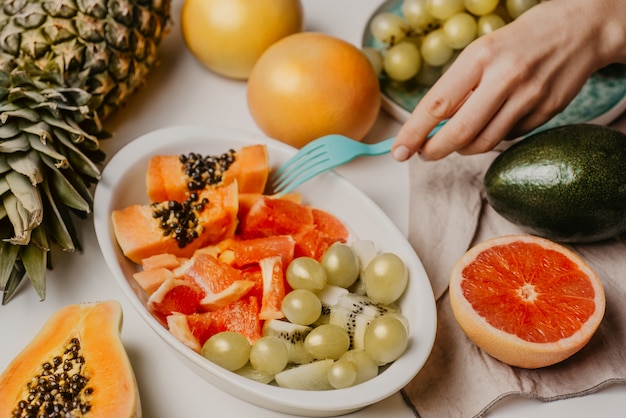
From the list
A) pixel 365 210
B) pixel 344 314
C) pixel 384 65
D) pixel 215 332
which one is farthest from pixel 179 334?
pixel 384 65

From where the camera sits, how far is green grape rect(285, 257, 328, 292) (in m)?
0.91

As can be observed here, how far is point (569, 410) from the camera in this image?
36.1 inches

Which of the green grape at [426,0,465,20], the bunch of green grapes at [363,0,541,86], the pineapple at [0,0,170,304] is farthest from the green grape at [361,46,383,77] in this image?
the pineapple at [0,0,170,304]

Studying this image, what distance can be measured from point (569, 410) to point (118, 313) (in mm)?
629

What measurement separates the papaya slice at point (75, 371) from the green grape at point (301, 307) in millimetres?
216

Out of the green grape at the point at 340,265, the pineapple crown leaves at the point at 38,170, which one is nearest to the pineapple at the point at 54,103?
the pineapple crown leaves at the point at 38,170

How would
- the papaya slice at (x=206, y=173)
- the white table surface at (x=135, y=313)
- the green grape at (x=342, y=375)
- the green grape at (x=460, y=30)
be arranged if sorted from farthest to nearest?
the green grape at (x=460, y=30)
the papaya slice at (x=206, y=173)
the white table surface at (x=135, y=313)
the green grape at (x=342, y=375)

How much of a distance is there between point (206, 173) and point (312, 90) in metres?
0.23

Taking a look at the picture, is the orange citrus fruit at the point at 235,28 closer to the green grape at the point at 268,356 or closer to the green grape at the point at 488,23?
the green grape at the point at 488,23

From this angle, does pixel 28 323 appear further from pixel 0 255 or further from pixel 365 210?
pixel 365 210

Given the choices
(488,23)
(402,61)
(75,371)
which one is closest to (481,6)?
(488,23)

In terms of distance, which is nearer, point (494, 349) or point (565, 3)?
point (494, 349)

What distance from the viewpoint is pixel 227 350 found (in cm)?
84

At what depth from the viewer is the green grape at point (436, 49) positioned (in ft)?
4.03
